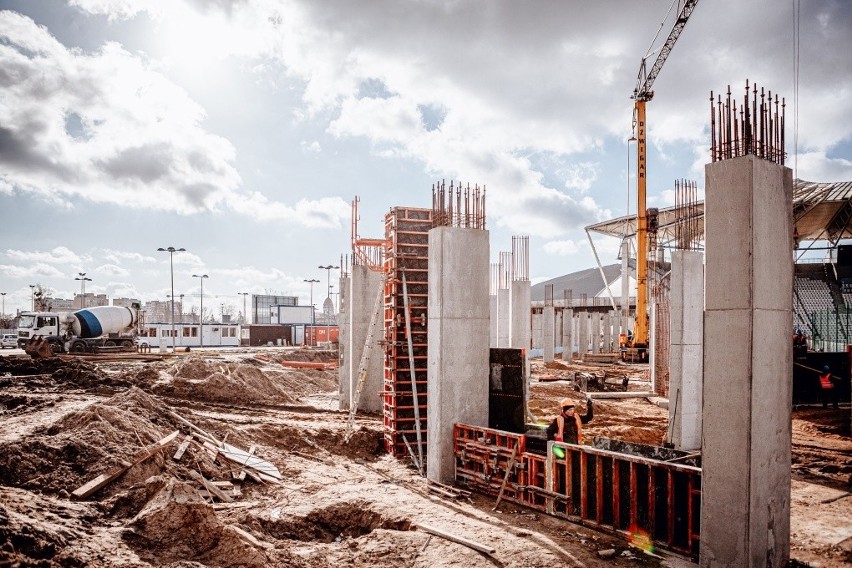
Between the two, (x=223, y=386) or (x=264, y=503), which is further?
(x=223, y=386)

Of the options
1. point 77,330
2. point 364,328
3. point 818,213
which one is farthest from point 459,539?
point 818,213

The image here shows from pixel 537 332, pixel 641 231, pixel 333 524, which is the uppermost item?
pixel 641 231

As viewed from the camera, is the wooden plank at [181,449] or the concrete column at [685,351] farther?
the concrete column at [685,351]

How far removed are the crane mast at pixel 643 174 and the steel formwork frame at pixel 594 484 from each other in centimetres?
2566

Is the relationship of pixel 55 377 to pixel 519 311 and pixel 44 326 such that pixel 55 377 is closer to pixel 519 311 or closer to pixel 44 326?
pixel 519 311

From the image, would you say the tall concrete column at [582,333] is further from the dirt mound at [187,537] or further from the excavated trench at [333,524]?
the dirt mound at [187,537]

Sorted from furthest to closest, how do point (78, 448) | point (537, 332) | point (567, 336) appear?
point (537, 332) → point (567, 336) → point (78, 448)

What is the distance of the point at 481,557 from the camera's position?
6.71 meters

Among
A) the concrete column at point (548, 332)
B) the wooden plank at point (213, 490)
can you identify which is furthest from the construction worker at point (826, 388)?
the wooden plank at point (213, 490)

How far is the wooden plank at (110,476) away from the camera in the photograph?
7797mm

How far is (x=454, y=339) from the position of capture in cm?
994

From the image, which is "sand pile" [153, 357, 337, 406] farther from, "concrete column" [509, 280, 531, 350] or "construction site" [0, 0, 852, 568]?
"concrete column" [509, 280, 531, 350]

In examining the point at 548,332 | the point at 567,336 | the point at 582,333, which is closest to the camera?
the point at 548,332

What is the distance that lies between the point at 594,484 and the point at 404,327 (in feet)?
19.9
